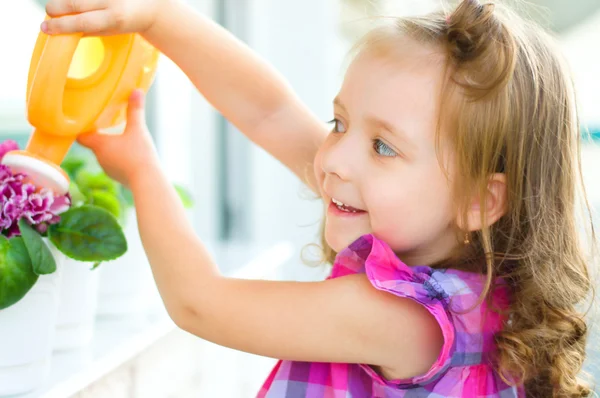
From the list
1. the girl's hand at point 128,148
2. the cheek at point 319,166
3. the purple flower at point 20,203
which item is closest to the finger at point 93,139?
the girl's hand at point 128,148

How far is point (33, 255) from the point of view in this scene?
2.28ft

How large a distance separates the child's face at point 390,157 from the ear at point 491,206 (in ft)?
0.06

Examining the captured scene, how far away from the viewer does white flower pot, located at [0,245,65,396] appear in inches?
28.0

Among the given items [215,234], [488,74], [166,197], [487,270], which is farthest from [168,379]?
[215,234]

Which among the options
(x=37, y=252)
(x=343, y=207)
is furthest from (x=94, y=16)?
(x=343, y=207)

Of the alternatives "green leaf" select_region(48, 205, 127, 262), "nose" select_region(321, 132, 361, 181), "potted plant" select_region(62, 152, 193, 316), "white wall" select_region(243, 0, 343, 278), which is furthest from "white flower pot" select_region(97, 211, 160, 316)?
"white wall" select_region(243, 0, 343, 278)

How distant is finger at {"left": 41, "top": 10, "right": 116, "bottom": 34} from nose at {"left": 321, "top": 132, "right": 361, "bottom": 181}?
268 millimetres

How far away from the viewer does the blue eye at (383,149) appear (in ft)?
2.57

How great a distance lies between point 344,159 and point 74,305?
35cm

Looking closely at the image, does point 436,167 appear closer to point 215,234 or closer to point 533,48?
point 533,48

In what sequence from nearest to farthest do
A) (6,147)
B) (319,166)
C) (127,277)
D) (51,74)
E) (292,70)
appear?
(51,74) → (6,147) → (319,166) → (127,277) → (292,70)

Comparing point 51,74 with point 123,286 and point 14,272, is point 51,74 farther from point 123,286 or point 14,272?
point 123,286

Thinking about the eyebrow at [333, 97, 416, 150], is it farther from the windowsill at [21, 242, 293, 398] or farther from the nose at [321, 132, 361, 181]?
the windowsill at [21, 242, 293, 398]

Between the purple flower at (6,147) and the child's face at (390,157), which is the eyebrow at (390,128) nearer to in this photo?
the child's face at (390,157)
